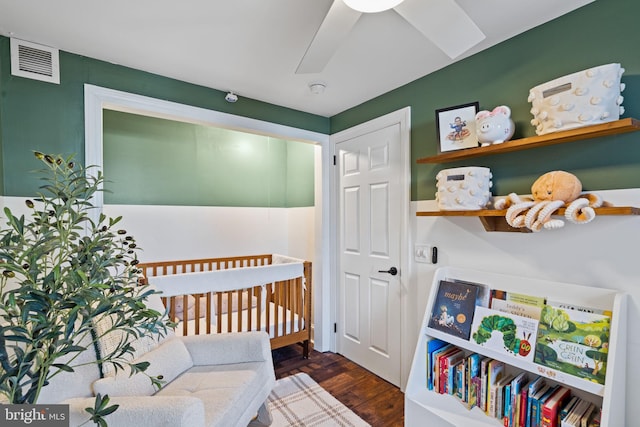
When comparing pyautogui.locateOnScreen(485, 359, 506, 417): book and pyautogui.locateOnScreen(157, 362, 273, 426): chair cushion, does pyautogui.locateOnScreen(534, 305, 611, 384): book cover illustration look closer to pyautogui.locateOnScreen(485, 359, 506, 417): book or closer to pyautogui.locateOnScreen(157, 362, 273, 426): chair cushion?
pyautogui.locateOnScreen(485, 359, 506, 417): book

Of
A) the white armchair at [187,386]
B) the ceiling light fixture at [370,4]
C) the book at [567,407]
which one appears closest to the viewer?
the ceiling light fixture at [370,4]

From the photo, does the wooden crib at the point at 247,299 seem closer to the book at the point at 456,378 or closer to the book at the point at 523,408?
the book at the point at 456,378

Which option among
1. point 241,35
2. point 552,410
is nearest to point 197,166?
point 241,35

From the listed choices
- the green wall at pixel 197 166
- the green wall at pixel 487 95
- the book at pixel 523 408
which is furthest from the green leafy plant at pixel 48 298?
the green wall at pixel 197 166

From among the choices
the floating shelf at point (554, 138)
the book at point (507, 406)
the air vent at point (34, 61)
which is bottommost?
the book at point (507, 406)

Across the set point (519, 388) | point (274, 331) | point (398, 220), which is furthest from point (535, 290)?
point (274, 331)

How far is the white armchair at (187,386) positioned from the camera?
117 cm

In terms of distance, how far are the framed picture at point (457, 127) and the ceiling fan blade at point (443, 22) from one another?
0.48 metres

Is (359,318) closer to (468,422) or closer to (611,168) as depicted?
(468,422)

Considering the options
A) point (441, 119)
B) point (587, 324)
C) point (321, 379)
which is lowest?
point (321, 379)

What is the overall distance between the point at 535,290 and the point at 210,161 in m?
3.23

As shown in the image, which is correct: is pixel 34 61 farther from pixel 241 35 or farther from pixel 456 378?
pixel 456 378

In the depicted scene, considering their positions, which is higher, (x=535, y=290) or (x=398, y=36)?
(x=398, y=36)

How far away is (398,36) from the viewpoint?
64.9 inches
